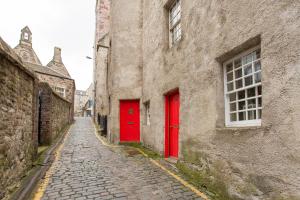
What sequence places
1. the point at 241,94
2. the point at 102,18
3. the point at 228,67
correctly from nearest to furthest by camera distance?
the point at 241,94, the point at 228,67, the point at 102,18

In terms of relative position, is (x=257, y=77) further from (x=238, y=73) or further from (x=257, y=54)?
(x=238, y=73)

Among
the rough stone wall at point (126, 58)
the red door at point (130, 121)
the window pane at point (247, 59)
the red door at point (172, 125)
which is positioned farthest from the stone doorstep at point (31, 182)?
the rough stone wall at point (126, 58)

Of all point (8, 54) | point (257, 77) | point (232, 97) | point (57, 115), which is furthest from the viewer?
point (57, 115)

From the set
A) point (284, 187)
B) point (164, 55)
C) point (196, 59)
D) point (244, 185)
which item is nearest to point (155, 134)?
point (164, 55)

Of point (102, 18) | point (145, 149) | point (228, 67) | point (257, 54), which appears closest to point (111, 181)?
point (228, 67)

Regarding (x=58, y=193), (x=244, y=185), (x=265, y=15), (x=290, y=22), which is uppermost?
(x=265, y=15)

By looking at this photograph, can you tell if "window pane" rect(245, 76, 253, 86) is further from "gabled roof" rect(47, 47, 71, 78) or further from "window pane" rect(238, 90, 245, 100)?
"gabled roof" rect(47, 47, 71, 78)

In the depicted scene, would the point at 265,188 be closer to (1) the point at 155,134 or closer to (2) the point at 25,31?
(1) the point at 155,134

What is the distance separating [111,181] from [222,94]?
324 cm

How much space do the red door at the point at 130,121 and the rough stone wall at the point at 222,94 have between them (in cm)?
500

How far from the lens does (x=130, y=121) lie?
Answer: 11992 millimetres

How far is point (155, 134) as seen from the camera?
8789mm

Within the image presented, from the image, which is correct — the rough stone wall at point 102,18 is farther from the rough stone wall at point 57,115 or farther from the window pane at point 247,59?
the window pane at point 247,59

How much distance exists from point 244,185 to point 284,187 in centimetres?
82
